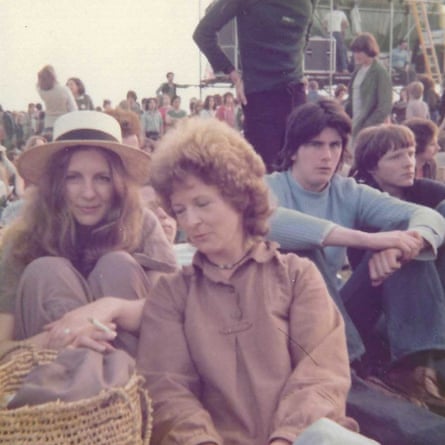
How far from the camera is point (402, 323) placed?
114 inches

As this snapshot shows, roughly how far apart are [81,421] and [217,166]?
2.84 feet

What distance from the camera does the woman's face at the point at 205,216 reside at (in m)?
2.17

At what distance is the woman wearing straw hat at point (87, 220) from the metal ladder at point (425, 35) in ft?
61.7

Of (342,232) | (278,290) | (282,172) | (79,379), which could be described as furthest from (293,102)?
(79,379)

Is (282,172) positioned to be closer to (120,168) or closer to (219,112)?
(120,168)

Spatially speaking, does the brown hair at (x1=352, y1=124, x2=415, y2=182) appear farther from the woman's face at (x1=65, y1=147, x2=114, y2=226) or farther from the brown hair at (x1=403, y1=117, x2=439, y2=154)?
the woman's face at (x1=65, y1=147, x2=114, y2=226)

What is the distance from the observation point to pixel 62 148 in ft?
8.66

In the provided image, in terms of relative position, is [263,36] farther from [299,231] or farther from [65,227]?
[65,227]

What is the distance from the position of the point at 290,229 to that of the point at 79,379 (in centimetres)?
125

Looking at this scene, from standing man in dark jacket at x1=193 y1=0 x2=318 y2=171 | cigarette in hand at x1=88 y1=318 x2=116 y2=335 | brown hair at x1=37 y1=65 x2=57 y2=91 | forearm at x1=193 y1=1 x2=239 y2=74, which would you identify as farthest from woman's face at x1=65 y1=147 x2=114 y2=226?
brown hair at x1=37 y1=65 x2=57 y2=91

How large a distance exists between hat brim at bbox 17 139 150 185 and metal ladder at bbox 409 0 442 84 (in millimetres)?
18717

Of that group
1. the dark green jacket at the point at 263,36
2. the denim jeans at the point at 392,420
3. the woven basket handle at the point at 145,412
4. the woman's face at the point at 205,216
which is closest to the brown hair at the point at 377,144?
the dark green jacket at the point at 263,36

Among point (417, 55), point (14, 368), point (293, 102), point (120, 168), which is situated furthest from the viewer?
point (417, 55)

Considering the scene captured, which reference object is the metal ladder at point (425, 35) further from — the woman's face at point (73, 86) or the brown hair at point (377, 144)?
the brown hair at point (377, 144)
